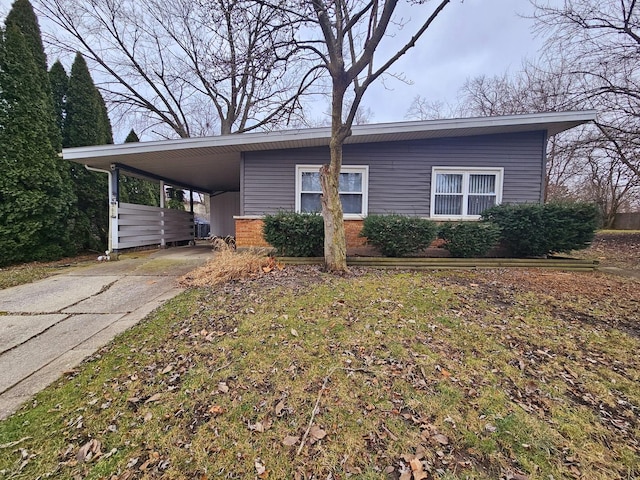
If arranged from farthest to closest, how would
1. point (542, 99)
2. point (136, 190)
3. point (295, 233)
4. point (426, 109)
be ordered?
point (426, 109) < point (542, 99) < point (136, 190) < point (295, 233)

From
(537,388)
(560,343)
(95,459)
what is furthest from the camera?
(560,343)

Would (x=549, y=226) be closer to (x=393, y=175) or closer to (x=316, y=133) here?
(x=393, y=175)

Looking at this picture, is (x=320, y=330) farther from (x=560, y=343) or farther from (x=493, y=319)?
(x=560, y=343)

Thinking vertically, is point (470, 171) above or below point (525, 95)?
below

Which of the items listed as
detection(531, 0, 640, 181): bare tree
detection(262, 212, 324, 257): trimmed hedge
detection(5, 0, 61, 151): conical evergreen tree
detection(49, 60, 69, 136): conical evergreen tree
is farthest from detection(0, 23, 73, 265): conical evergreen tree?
detection(531, 0, 640, 181): bare tree

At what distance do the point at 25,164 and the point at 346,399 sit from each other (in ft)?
31.5

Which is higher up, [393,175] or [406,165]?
[406,165]

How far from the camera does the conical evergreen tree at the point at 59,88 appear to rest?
29.5 feet

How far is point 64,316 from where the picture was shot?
3566 mm

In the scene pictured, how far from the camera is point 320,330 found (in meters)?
3.04

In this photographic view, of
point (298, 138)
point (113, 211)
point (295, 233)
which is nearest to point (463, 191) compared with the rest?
point (298, 138)

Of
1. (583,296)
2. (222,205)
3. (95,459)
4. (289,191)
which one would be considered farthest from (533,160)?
(222,205)

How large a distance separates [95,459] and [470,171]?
8885mm

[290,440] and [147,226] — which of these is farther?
[147,226]
